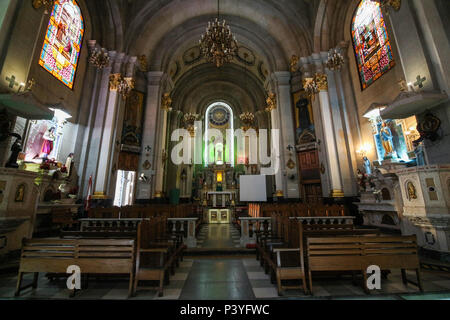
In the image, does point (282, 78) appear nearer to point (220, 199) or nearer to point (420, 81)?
point (420, 81)

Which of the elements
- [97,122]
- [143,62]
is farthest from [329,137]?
[143,62]

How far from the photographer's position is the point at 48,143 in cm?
693

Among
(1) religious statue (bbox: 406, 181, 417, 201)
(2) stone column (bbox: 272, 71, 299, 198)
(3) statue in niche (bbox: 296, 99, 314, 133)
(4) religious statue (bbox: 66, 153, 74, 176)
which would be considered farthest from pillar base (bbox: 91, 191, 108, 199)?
(3) statue in niche (bbox: 296, 99, 314, 133)

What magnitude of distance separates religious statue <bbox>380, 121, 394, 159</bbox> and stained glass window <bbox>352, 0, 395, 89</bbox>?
8.71 ft

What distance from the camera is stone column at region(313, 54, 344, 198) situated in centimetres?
879

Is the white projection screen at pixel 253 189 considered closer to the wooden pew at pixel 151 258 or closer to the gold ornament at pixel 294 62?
the gold ornament at pixel 294 62

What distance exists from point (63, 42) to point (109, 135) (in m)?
4.24

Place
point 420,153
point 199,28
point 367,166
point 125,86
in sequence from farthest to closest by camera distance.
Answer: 1. point 199,28
2. point 125,86
3. point 367,166
4. point 420,153

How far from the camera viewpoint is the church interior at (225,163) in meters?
2.51

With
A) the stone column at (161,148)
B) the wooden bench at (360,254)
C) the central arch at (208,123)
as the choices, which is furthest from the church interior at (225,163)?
the central arch at (208,123)

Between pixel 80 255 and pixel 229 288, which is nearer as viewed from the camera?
pixel 80 255

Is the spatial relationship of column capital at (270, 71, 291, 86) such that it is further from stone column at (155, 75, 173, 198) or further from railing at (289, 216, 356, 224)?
railing at (289, 216, 356, 224)
